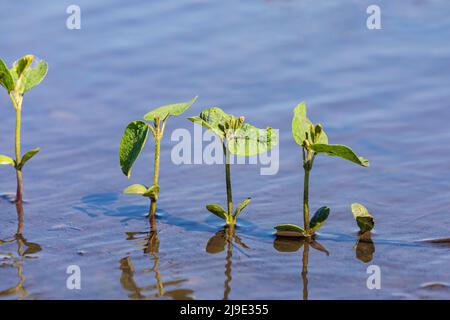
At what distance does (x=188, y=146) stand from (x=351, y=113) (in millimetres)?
1181

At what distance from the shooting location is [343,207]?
16.4 ft

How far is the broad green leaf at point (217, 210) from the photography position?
4609mm

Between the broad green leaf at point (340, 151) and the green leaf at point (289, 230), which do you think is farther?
the green leaf at point (289, 230)

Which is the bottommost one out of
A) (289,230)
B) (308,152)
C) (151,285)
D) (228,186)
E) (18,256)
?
(151,285)

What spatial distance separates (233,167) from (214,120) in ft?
3.17

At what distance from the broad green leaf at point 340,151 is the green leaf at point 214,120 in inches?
18.8

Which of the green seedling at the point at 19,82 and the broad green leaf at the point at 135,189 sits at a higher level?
the green seedling at the point at 19,82

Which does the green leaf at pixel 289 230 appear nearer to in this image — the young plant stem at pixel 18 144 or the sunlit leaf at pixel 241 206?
the sunlit leaf at pixel 241 206

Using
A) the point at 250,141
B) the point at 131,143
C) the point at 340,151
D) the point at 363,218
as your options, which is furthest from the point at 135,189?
the point at 363,218

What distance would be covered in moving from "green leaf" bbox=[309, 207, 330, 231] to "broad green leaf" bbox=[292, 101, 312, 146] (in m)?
0.36

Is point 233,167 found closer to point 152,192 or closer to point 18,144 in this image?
point 152,192

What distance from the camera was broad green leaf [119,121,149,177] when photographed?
4.66m

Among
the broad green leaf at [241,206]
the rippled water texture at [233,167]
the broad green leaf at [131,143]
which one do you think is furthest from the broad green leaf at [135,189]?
the broad green leaf at [241,206]

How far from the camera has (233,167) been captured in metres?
5.55
